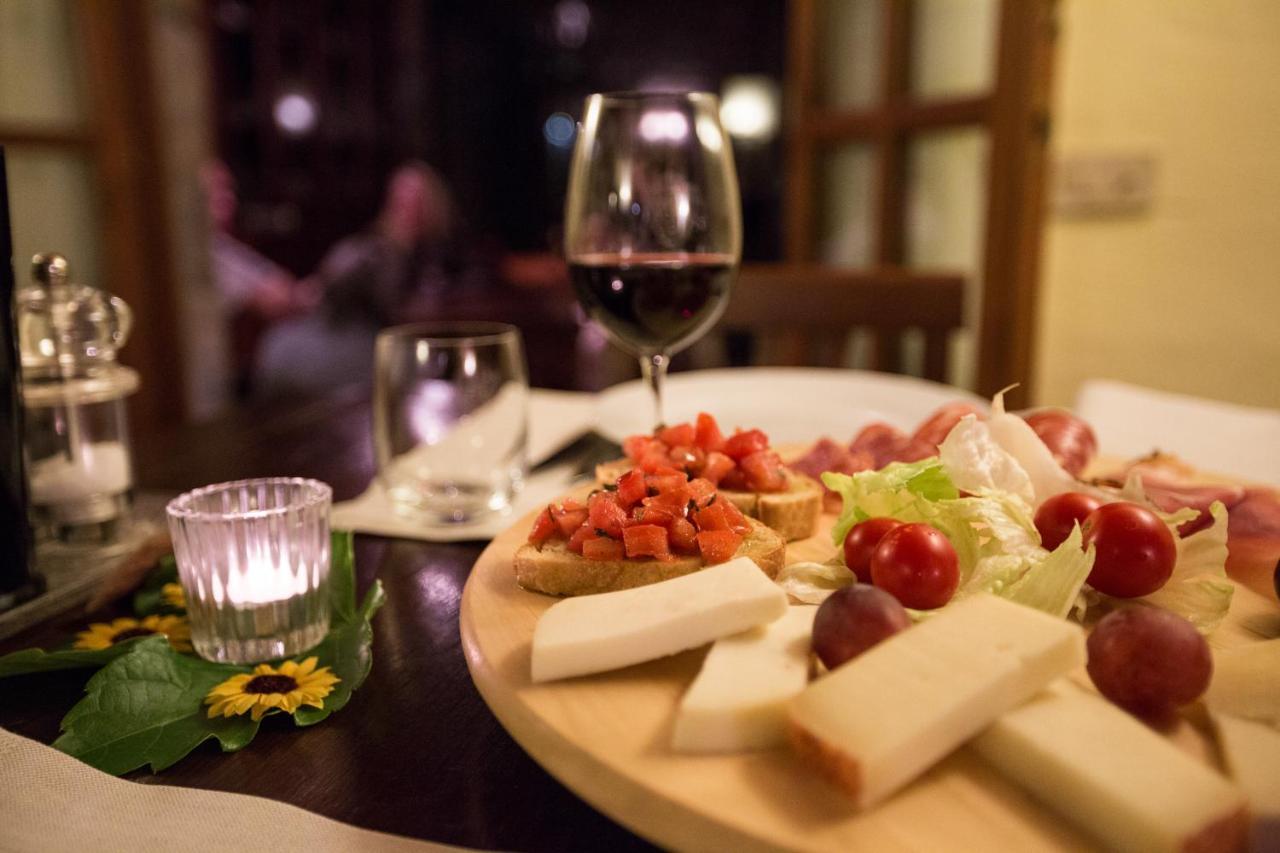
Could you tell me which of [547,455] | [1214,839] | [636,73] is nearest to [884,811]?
[1214,839]

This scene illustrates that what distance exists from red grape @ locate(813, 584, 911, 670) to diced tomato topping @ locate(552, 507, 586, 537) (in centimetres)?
30

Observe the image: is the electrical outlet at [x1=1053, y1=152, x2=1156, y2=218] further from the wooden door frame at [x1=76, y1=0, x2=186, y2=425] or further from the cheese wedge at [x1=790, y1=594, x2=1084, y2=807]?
the wooden door frame at [x1=76, y1=0, x2=186, y2=425]

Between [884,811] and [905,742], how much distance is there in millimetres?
45

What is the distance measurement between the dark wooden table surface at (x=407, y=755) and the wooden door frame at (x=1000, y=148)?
2149 mm

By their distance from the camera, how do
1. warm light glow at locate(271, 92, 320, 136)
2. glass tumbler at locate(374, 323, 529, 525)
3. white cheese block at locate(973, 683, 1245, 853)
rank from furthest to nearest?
warm light glow at locate(271, 92, 320, 136) < glass tumbler at locate(374, 323, 529, 525) < white cheese block at locate(973, 683, 1245, 853)

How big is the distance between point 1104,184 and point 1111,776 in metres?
3.16

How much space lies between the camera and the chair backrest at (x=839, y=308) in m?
2.50

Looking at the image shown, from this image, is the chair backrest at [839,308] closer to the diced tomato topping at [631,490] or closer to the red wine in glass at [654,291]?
the red wine in glass at [654,291]

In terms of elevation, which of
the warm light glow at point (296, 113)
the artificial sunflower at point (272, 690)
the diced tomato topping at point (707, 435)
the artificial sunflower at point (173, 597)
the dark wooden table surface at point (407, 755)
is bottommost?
the dark wooden table surface at point (407, 755)

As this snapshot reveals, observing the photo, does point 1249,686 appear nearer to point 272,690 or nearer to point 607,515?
point 607,515

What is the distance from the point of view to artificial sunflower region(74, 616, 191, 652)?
0.93m

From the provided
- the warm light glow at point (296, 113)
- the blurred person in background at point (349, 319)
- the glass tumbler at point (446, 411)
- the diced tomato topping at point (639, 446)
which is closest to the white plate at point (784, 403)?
the glass tumbler at point (446, 411)

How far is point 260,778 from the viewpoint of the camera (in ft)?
2.36

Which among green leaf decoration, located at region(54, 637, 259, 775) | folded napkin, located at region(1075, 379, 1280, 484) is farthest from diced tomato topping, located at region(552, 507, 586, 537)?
folded napkin, located at region(1075, 379, 1280, 484)
